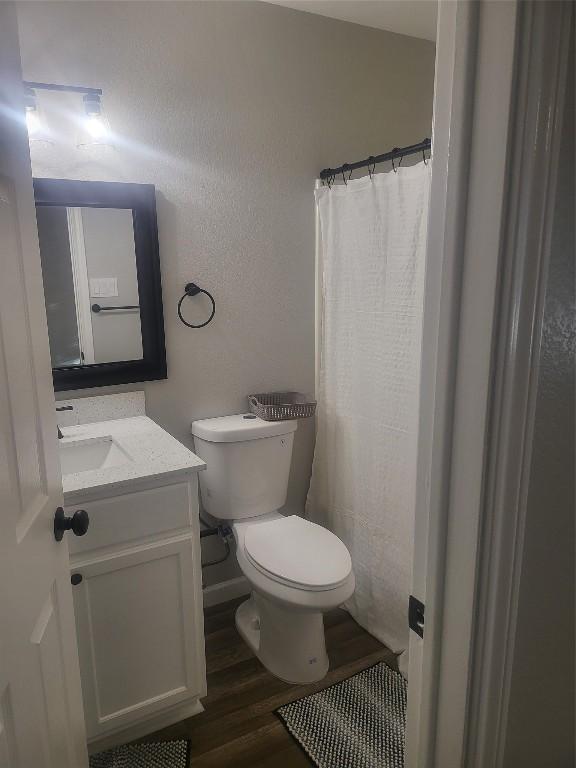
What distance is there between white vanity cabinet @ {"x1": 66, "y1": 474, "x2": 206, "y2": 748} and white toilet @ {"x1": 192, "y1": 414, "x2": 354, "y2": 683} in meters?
0.32

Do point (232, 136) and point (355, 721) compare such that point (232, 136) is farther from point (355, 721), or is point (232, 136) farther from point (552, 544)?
point (355, 721)

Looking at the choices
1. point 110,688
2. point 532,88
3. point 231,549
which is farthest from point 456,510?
point 231,549

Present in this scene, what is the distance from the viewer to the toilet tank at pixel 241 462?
2.04 metres

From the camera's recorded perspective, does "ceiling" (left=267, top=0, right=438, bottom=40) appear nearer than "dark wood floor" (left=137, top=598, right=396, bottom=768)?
No

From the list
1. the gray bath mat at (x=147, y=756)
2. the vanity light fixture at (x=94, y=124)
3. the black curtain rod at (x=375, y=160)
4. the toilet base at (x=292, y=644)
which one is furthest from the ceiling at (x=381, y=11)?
the gray bath mat at (x=147, y=756)

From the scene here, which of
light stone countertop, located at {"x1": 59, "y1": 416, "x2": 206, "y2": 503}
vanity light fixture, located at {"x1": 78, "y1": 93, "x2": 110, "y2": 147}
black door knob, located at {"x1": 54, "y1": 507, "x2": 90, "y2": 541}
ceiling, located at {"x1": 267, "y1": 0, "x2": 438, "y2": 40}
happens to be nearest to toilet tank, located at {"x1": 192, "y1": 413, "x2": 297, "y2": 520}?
light stone countertop, located at {"x1": 59, "y1": 416, "x2": 206, "y2": 503}

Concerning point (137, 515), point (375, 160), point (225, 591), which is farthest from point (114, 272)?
point (225, 591)

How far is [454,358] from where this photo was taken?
68 cm

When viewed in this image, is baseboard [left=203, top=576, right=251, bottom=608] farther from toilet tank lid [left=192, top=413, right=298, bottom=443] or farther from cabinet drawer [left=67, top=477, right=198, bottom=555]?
cabinet drawer [left=67, top=477, right=198, bottom=555]

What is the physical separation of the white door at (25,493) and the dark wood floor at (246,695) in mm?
690

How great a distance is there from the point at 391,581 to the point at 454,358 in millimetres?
1635

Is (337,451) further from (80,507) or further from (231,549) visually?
(80,507)

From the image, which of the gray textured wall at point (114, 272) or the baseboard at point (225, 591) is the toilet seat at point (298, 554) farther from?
the gray textured wall at point (114, 272)

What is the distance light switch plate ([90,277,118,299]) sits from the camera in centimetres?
193
